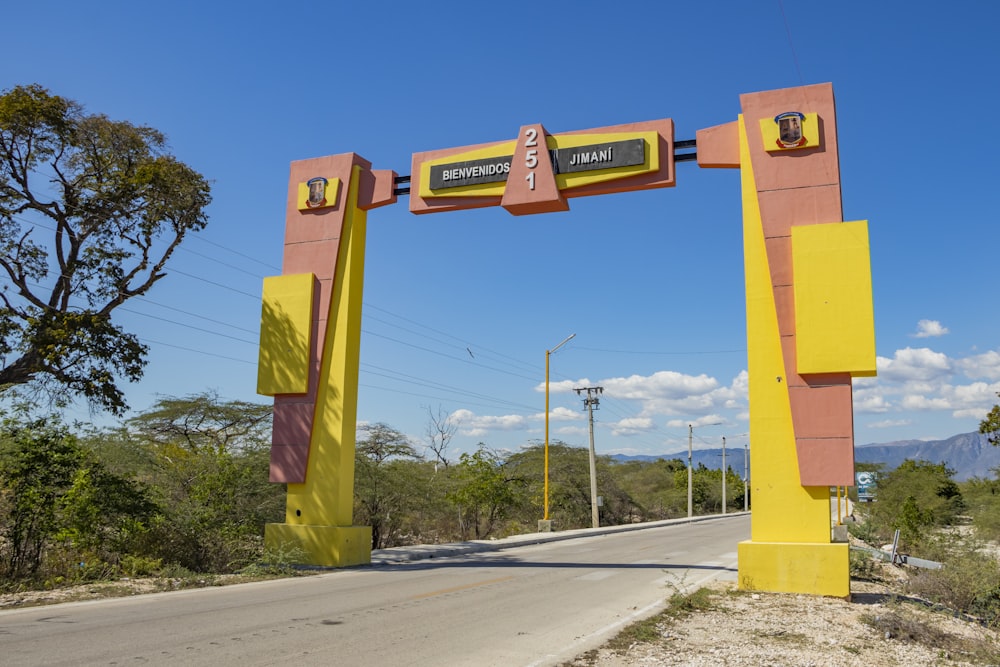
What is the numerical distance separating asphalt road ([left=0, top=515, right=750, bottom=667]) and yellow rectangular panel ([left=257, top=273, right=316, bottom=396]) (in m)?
4.74

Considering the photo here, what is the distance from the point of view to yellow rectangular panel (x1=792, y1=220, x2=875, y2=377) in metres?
12.6

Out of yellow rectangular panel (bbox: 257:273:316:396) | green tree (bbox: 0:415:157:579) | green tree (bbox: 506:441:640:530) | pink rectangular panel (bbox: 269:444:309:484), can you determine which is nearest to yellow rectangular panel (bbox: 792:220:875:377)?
yellow rectangular panel (bbox: 257:273:316:396)

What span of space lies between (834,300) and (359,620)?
31.6 feet

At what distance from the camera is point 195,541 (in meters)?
14.8

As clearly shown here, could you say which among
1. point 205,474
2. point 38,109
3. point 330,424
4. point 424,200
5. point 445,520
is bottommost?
point 445,520

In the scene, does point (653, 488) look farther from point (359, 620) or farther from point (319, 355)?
point (359, 620)

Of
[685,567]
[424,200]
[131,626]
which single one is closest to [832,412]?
[685,567]

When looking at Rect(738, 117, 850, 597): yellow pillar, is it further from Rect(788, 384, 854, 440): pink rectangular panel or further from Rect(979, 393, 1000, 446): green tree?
Rect(979, 393, 1000, 446): green tree

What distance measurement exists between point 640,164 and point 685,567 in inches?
372

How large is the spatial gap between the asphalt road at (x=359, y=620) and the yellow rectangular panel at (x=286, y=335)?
4.74m

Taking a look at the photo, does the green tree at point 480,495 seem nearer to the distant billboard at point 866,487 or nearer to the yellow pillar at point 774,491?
the yellow pillar at point 774,491

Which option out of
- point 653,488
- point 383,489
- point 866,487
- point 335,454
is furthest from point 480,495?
point 653,488

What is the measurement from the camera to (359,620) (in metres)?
9.37

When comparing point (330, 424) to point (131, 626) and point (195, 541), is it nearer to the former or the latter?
point (195, 541)
